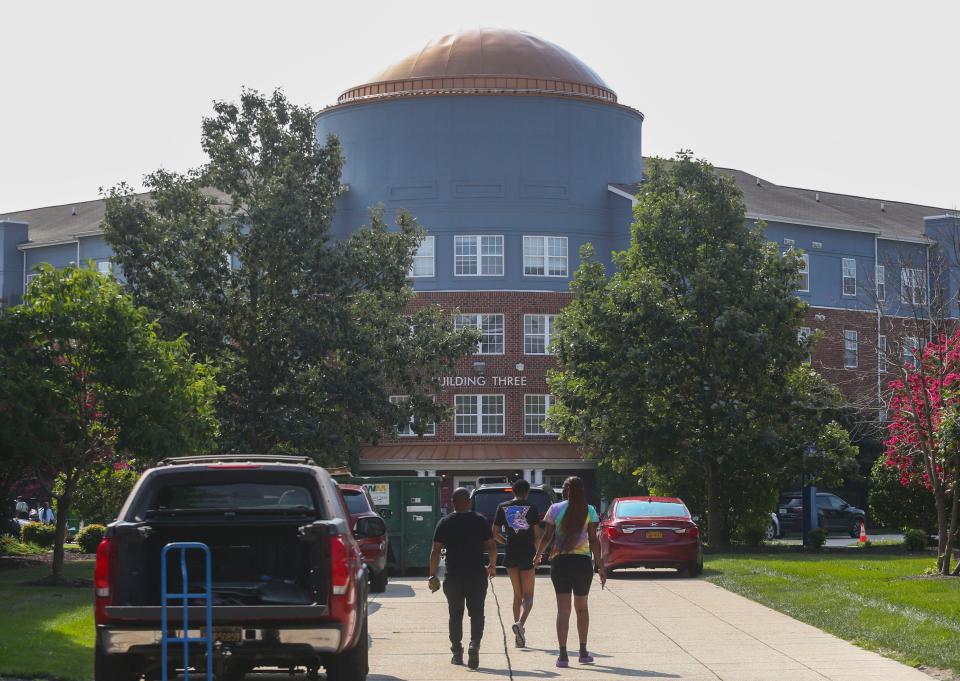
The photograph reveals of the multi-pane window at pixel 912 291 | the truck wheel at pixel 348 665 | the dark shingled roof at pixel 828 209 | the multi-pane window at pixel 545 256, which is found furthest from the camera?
the dark shingled roof at pixel 828 209

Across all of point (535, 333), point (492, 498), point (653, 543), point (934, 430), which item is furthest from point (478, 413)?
point (934, 430)

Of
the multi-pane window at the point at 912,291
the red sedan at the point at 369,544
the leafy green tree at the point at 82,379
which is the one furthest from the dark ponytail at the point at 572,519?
the multi-pane window at the point at 912,291

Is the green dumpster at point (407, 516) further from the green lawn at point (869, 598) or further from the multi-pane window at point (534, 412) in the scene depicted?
the multi-pane window at point (534, 412)

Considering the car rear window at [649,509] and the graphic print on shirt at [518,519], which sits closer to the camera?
the graphic print on shirt at [518,519]

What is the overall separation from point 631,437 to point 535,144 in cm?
2710

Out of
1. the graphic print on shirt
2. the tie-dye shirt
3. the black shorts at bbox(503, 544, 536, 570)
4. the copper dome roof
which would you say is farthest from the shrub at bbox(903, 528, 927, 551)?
the copper dome roof

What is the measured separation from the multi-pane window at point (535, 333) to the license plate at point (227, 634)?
5243cm

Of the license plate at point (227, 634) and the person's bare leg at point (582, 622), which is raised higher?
the license plate at point (227, 634)

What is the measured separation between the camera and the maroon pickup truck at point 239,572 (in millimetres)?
10703

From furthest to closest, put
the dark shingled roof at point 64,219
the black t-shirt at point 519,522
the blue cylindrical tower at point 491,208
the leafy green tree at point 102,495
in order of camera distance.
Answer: the dark shingled roof at point 64,219 → the blue cylindrical tower at point 491,208 → the leafy green tree at point 102,495 → the black t-shirt at point 519,522

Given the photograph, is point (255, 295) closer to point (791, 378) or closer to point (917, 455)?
point (791, 378)

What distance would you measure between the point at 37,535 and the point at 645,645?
2561 centimetres

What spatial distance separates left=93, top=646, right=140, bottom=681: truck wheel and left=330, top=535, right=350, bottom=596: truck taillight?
1589 millimetres

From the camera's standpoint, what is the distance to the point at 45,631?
17203 millimetres
